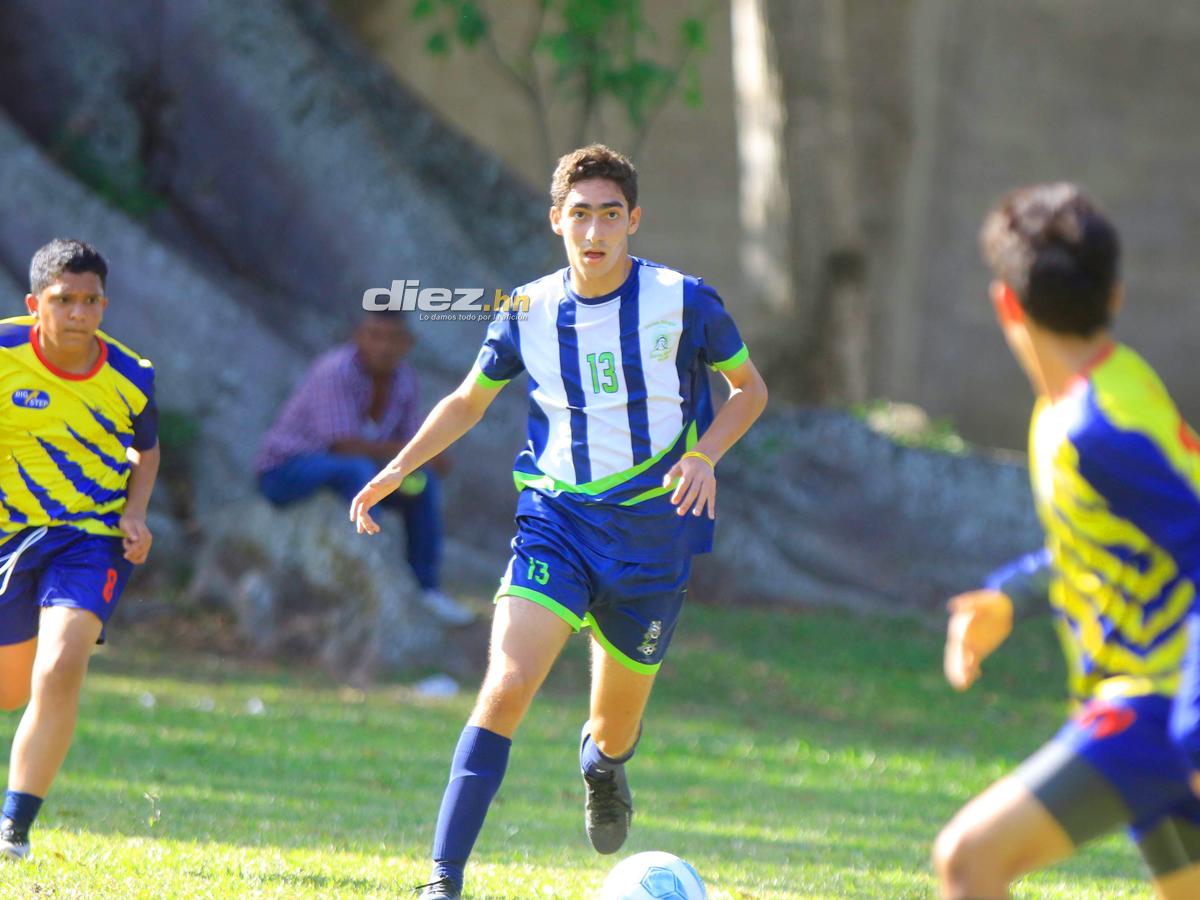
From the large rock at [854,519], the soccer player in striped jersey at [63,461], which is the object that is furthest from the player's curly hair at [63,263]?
the large rock at [854,519]

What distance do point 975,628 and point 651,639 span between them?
1771mm

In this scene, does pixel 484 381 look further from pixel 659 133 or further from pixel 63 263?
pixel 659 133

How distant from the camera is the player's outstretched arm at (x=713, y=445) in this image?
4.73m

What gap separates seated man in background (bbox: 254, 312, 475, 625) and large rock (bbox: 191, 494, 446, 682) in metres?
0.17

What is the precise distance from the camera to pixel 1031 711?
10734 millimetres

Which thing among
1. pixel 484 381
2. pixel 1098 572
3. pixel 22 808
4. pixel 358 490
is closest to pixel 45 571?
pixel 22 808

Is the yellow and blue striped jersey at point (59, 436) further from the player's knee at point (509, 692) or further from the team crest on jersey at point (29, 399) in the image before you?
the player's knee at point (509, 692)

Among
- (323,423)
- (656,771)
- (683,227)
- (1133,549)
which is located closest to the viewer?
(1133,549)

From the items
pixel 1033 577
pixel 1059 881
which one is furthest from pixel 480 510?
pixel 1033 577

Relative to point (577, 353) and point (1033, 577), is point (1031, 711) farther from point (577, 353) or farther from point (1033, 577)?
point (1033, 577)

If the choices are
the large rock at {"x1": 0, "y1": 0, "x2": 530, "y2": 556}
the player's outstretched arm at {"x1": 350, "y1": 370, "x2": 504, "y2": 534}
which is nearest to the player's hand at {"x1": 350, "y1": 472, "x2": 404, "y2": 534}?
the player's outstretched arm at {"x1": 350, "y1": 370, "x2": 504, "y2": 534}

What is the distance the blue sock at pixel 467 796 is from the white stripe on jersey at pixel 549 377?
88 centimetres

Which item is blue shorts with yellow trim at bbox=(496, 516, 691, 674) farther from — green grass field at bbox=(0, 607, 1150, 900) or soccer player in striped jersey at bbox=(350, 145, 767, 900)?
green grass field at bbox=(0, 607, 1150, 900)

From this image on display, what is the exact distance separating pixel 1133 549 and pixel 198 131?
11011 mm
